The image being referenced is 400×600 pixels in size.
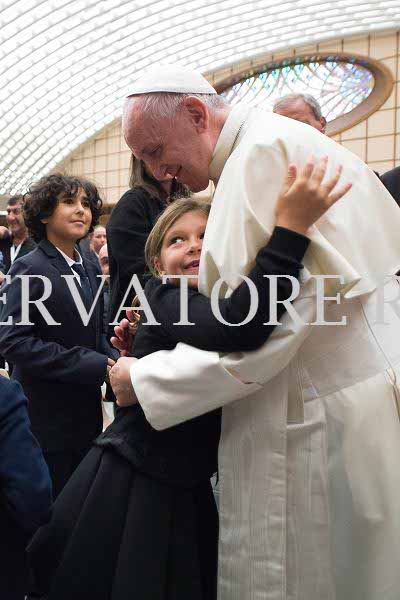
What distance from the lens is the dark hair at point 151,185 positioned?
2742 mm

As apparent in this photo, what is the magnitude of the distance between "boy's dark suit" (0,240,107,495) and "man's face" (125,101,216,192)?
1128mm

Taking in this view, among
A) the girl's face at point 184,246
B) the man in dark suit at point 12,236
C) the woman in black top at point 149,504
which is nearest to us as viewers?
the woman in black top at point 149,504

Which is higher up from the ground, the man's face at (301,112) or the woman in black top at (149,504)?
the man's face at (301,112)

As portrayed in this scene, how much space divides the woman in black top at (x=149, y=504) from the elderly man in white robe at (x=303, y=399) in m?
0.10

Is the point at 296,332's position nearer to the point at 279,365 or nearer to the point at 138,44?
the point at 279,365

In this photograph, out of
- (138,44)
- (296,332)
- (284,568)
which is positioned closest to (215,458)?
(284,568)

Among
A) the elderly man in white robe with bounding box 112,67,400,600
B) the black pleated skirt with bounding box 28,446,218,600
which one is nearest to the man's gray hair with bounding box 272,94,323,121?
the elderly man in white robe with bounding box 112,67,400,600

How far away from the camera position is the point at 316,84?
63.5ft

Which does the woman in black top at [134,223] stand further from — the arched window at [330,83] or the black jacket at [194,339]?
the arched window at [330,83]

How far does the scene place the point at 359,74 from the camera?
18922 mm

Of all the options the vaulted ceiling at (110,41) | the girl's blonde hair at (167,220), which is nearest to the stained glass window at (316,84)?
the vaulted ceiling at (110,41)

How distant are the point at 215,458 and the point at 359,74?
775 inches

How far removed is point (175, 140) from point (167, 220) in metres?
0.27

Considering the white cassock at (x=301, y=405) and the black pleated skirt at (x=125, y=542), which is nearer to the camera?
the white cassock at (x=301, y=405)
